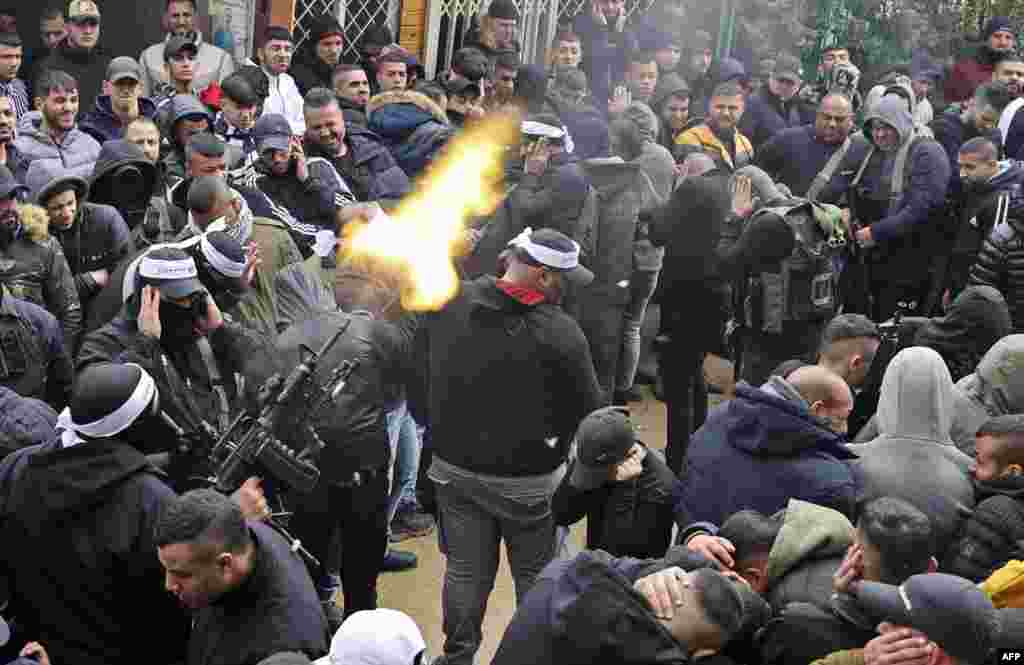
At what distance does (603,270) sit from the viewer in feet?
28.5

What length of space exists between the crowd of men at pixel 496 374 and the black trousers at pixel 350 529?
1cm

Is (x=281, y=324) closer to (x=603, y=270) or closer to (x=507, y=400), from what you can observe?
(x=507, y=400)

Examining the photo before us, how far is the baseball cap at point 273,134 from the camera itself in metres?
8.17

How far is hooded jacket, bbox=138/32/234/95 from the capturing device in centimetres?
1019

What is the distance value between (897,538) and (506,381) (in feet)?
7.01

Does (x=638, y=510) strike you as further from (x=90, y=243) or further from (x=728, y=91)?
(x=728, y=91)

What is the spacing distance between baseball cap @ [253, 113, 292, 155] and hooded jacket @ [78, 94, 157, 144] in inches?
40.5

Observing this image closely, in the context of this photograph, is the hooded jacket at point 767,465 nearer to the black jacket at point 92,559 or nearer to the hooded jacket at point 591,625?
the hooded jacket at point 591,625

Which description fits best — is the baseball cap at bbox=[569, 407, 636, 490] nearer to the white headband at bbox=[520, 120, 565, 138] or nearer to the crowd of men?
the crowd of men

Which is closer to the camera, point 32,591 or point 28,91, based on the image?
point 32,591

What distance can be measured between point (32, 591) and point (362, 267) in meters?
2.48

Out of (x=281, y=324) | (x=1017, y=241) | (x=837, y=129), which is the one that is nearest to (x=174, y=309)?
(x=281, y=324)

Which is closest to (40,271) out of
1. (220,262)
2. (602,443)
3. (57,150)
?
(220,262)

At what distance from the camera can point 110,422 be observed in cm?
485
